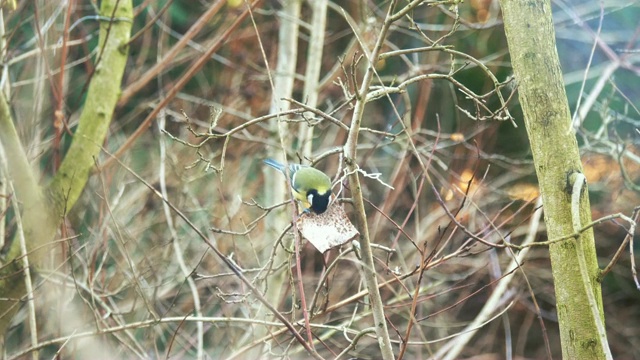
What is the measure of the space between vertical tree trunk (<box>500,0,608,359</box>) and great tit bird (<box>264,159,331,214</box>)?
0.59 m

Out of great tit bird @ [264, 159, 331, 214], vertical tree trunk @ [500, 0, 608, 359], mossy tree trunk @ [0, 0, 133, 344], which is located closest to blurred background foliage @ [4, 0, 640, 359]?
mossy tree trunk @ [0, 0, 133, 344]

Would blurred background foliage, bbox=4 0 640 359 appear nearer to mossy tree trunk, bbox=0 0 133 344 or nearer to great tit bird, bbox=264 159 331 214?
mossy tree trunk, bbox=0 0 133 344

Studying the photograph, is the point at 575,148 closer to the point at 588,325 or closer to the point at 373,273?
the point at 588,325

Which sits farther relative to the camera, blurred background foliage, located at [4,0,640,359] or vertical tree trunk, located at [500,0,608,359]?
blurred background foliage, located at [4,0,640,359]

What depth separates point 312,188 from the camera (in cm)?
216

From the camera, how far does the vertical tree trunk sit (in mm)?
1917

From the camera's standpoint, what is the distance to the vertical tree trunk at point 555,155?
1917 mm

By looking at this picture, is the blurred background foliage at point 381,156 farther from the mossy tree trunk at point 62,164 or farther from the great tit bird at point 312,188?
the great tit bird at point 312,188

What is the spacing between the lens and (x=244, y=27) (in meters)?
7.09

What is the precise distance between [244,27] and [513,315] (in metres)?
4.02

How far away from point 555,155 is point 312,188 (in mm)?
697

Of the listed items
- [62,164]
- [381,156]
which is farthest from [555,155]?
[381,156]

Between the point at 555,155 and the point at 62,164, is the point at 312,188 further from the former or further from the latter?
the point at 62,164

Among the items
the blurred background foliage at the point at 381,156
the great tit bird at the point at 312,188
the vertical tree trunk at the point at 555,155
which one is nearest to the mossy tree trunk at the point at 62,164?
the great tit bird at the point at 312,188
